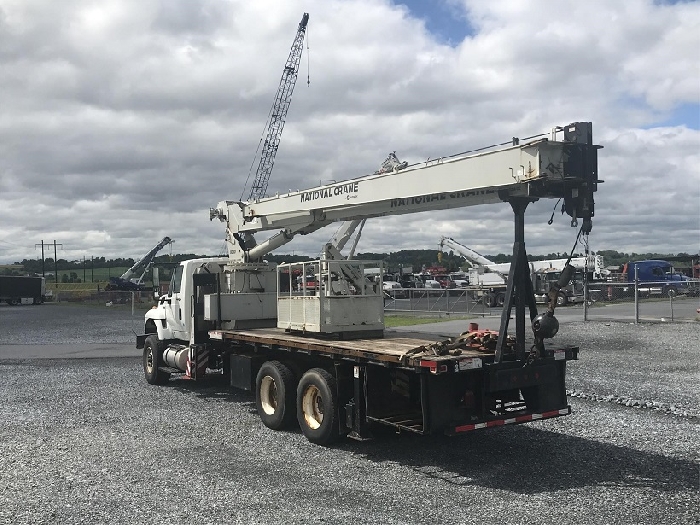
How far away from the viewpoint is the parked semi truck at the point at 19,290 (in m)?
67.1

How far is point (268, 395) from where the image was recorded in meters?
11.1

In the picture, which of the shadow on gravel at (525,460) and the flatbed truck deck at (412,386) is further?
the flatbed truck deck at (412,386)

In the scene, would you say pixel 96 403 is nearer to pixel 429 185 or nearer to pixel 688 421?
pixel 429 185

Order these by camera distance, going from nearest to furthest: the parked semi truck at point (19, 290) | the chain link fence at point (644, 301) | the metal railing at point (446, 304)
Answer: the chain link fence at point (644, 301)
the metal railing at point (446, 304)
the parked semi truck at point (19, 290)

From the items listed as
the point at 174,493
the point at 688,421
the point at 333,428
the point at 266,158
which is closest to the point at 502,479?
the point at 333,428

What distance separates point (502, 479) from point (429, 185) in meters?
4.21

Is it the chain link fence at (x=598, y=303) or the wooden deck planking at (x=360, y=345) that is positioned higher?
the wooden deck planking at (x=360, y=345)

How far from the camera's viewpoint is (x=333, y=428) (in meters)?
9.34

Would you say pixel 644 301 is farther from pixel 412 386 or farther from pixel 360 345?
pixel 412 386

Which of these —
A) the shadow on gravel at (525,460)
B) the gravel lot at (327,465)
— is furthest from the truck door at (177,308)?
the shadow on gravel at (525,460)

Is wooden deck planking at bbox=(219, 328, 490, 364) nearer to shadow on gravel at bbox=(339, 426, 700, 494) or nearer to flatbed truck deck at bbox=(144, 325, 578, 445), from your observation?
flatbed truck deck at bbox=(144, 325, 578, 445)

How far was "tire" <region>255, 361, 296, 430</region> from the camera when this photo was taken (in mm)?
10484

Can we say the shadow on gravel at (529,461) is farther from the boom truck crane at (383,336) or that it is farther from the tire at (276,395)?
the tire at (276,395)

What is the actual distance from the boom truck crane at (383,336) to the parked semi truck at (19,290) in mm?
60218
